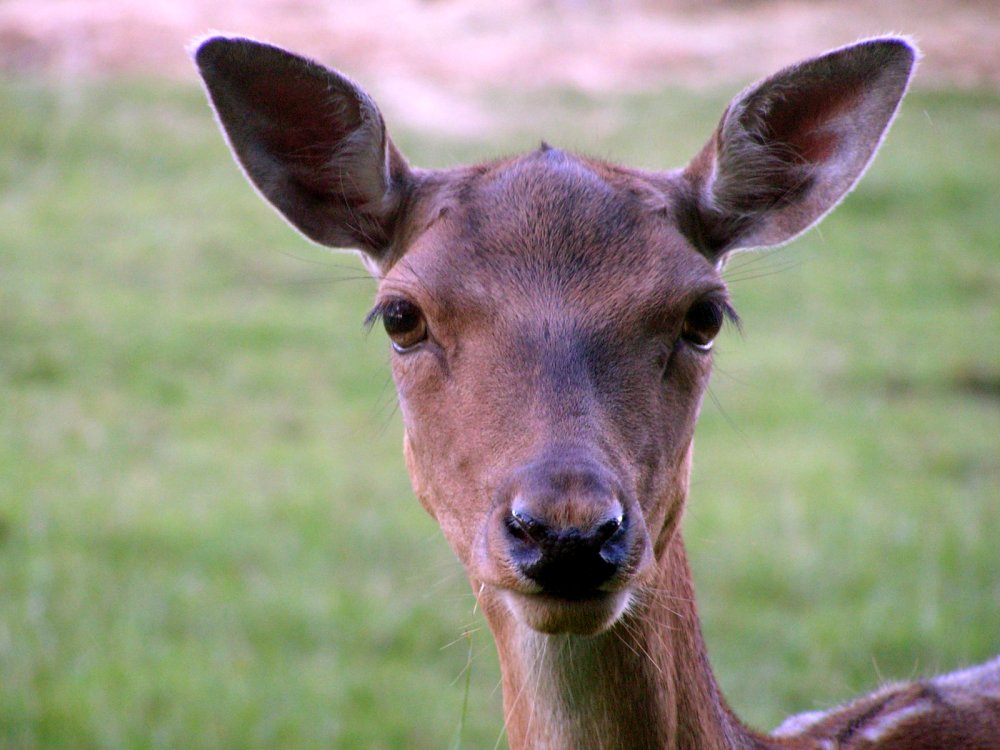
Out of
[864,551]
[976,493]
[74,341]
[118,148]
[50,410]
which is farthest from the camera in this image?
[118,148]

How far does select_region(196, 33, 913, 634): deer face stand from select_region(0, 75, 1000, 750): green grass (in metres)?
0.52

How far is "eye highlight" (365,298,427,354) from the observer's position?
3998 millimetres

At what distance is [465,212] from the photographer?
161 inches

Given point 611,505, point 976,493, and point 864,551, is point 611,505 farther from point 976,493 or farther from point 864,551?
point 976,493

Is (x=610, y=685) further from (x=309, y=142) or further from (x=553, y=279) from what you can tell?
(x=309, y=142)

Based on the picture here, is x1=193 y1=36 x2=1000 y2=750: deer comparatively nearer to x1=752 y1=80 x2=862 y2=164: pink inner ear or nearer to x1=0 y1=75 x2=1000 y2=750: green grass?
x1=752 y1=80 x2=862 y2=164: pink inner ear

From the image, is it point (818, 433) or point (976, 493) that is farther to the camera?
point (818, 433)

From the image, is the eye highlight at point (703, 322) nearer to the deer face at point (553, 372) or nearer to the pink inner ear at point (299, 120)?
the deer face at point (553, 372)

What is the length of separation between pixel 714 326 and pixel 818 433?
716 cm

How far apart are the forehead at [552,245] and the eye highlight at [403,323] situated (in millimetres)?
72

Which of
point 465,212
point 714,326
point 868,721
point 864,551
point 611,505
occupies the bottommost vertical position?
point 864,551

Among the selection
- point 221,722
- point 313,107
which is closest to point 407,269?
point 313,107

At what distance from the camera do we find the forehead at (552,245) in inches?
151

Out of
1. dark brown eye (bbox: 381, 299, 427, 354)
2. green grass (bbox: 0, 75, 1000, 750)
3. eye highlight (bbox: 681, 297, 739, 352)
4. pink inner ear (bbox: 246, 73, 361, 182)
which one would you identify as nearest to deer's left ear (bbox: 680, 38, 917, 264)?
green grass (bbox: 0, 75, 1000, 750)
